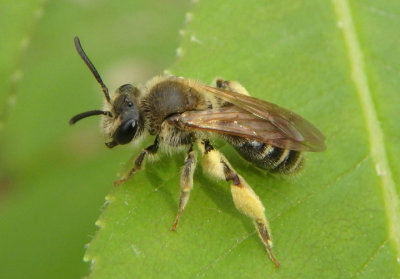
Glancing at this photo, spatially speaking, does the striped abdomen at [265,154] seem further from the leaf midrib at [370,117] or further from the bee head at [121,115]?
the bee head at [121,115]

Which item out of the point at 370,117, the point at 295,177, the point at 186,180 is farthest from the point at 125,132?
the point at 370,117

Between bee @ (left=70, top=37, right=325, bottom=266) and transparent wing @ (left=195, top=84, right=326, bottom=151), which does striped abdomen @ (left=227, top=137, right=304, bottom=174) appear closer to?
bee @ (left=70, top=37, right=325, bottom=266)

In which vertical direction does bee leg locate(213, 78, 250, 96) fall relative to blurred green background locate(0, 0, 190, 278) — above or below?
above

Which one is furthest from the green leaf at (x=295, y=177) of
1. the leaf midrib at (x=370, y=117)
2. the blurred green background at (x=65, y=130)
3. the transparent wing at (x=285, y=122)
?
the blurred green background at (x=65, y=130)

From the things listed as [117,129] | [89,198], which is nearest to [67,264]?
[89,198]

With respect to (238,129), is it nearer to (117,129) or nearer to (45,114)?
(117,129)

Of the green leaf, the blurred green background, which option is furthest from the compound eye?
the blurred green background

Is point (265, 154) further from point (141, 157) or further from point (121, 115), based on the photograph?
point (121, 115)

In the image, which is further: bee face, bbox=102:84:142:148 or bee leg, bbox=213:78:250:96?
bee leg, bbox=213:78:250:96
